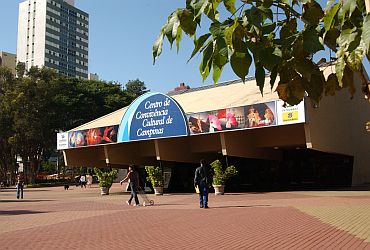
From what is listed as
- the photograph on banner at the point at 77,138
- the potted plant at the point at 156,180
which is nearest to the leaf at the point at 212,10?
the potted plant at the point at 156,180

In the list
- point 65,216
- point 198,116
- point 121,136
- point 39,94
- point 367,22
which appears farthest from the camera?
point 39,94

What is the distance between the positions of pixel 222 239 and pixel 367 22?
7.39m

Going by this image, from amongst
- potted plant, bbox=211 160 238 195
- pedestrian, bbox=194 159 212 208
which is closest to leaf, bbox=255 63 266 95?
pedestrian, bbox=194 159 212 208

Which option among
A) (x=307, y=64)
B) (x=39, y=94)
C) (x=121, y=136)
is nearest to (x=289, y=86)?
(x=307, y=64)

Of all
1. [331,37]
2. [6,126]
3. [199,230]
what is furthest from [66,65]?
[331,37]

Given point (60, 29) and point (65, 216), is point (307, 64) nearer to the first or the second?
point (65, 216)

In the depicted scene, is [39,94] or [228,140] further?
[39,94]

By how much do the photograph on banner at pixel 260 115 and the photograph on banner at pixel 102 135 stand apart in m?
10.2

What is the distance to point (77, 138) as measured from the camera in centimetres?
3198

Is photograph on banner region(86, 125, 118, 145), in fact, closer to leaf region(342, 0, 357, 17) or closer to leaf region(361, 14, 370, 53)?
leaf region(342, 0, 357, 17)

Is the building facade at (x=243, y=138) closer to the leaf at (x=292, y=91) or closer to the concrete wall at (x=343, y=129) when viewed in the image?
the concrete wall at (x=343, y=129)

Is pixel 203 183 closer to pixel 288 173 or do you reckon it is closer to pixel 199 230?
pixel 199 230

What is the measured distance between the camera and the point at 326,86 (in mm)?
2629

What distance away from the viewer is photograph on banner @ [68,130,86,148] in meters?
31.4
